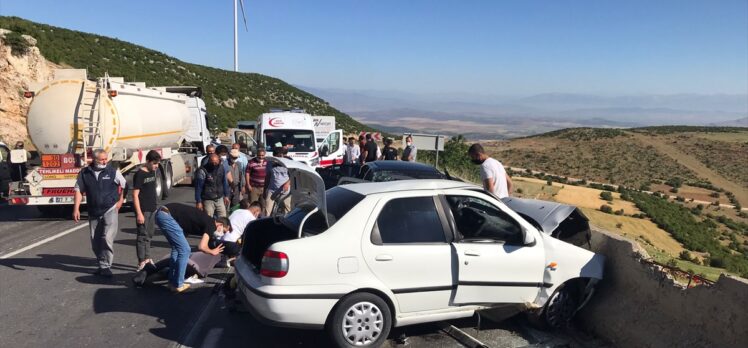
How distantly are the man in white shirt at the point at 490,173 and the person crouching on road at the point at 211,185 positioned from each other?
13.3 ft

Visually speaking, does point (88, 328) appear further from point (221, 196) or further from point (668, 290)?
point (668, 290)

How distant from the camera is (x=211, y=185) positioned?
855 cm

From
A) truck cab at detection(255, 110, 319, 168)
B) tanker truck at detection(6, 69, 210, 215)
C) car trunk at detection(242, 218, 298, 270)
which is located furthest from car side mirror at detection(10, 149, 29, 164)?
car trunk at detection(242, 218, 298, 270)

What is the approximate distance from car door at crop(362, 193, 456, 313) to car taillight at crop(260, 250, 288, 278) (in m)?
0.70

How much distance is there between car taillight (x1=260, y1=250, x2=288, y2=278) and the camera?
4.46 m

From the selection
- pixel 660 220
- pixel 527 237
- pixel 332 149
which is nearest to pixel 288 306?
pixel 527 237

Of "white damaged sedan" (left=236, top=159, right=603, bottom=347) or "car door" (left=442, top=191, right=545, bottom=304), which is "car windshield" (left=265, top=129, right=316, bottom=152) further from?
"car door" (left=442, top=191, right=545, bottom=304)

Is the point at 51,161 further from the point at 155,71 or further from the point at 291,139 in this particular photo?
the point at 155,71

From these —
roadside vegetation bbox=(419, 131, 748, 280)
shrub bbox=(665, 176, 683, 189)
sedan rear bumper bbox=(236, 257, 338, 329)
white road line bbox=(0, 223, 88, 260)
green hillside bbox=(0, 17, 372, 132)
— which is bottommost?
shrub bbox=(665, 176, 683, 189)

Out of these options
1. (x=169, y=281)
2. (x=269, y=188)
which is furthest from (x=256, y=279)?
(x=269, y=188)

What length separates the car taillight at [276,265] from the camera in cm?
446

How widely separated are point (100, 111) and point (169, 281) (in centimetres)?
601

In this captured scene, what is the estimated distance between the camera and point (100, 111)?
434 inches

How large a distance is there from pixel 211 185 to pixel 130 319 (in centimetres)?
320
